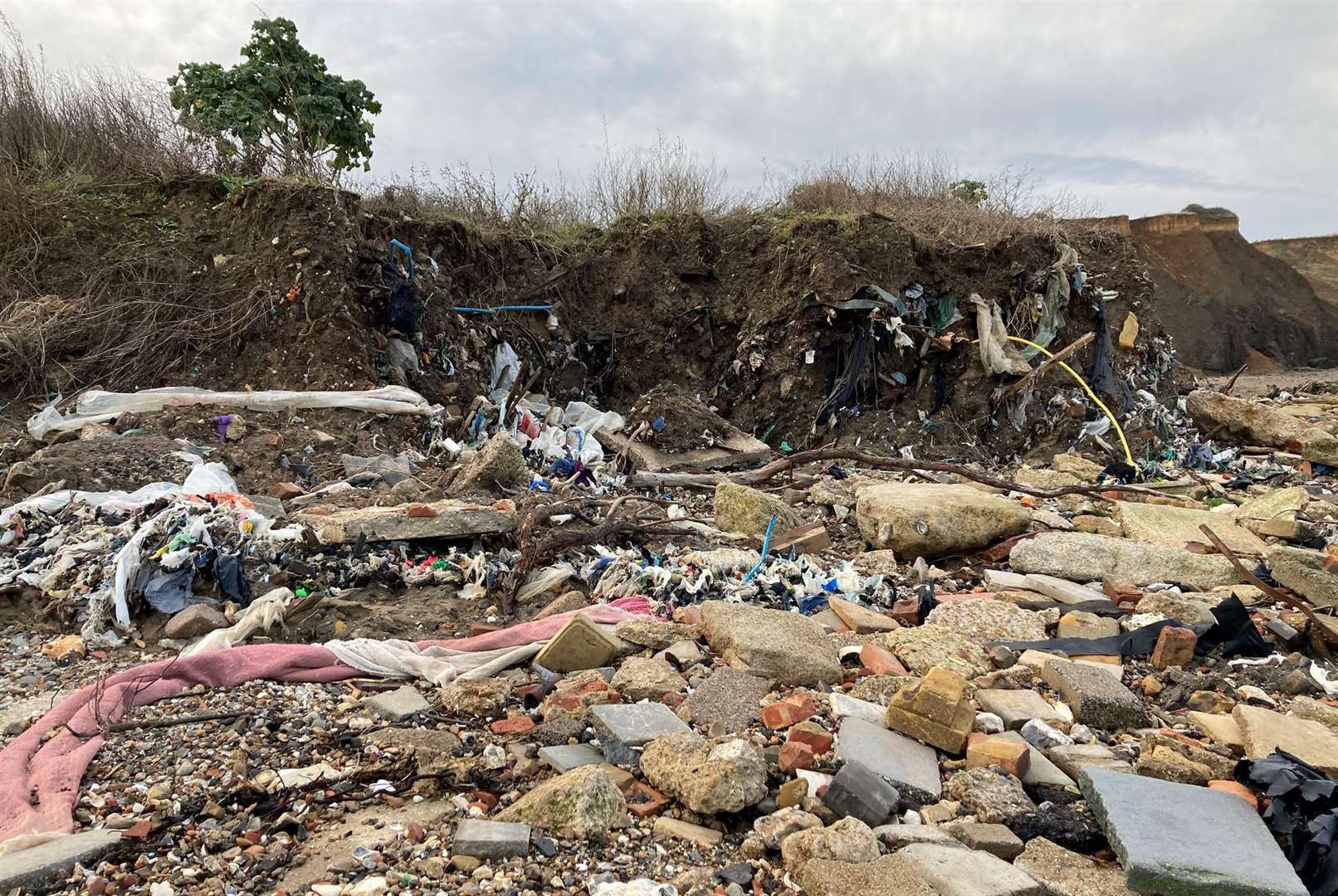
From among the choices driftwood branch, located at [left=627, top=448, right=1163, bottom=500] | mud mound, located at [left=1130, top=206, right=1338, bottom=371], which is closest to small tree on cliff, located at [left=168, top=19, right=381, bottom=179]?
driftwood branch, located at [left=627, top=448, right=1163, bottom=500]

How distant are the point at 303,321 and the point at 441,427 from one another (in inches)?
68.0

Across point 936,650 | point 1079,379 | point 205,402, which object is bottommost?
point 936,650

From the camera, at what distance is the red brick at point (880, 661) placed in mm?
3062

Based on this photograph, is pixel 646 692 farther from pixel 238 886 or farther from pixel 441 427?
pixel 441 427

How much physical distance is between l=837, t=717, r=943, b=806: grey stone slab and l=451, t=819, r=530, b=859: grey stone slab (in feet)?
3.13

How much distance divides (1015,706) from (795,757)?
0.97 meters

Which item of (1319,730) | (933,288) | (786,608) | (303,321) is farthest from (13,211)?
(1319,730)

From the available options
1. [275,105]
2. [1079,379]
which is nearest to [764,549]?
[1079,379]

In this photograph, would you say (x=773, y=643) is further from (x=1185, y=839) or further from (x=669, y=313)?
(x=669, y=313)

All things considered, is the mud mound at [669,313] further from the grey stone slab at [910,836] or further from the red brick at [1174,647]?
the grey stone slab at [910,836]

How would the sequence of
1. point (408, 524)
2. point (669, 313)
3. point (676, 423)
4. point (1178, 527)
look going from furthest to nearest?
point (669, 313)
point (676, 423)
point (1178, 527)
point (408, 524)

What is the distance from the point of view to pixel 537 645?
10.8ft

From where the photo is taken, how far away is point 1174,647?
3311 millimetres

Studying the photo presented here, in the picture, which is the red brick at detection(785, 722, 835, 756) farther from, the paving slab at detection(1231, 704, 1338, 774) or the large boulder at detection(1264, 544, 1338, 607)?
the large boulder at detection(1264, 544, 1338, 607)
